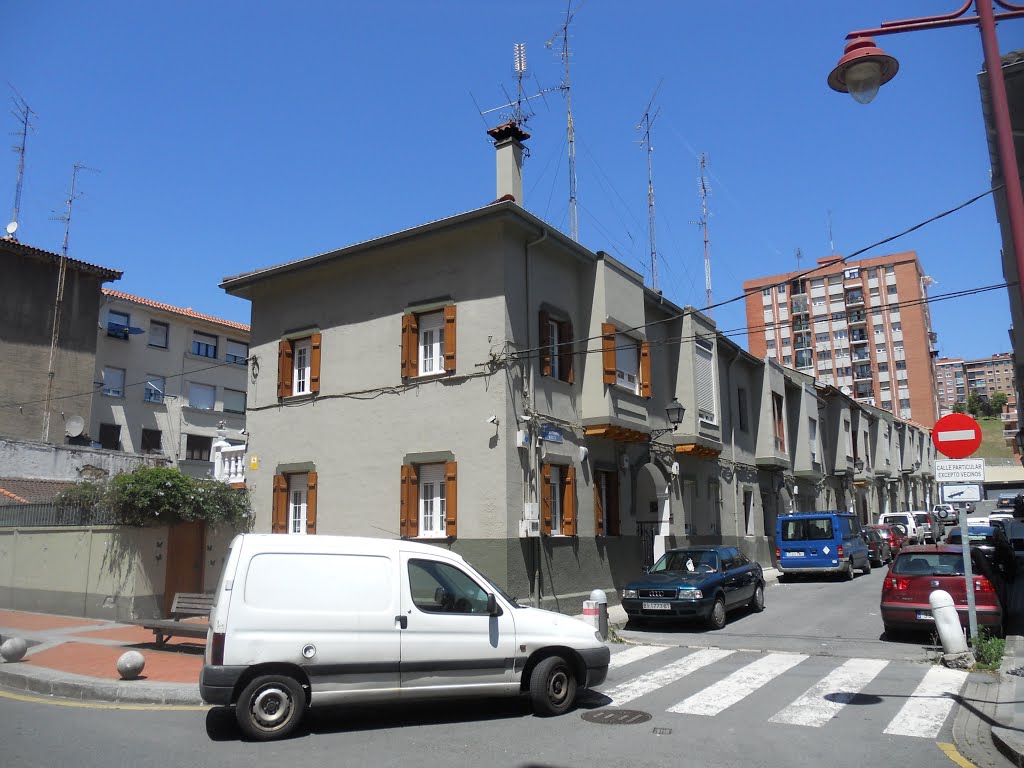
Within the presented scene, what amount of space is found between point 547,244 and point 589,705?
1099 centimetres

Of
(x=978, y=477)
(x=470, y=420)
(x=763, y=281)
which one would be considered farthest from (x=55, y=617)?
(x=763, y=281)

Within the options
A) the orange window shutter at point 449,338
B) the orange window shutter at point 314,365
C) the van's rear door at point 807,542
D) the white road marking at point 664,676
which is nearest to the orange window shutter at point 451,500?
the orange window shutter at point 449,338

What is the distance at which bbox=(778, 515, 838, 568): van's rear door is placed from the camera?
23.9m

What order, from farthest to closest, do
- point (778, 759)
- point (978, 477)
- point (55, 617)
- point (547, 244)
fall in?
1. point (547, 244)
2. point (55, 617)
3. point (978, 477)
4. point (778, 759)

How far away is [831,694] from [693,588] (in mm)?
5700

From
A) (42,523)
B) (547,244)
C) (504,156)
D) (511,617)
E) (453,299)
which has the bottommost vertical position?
(511,617)

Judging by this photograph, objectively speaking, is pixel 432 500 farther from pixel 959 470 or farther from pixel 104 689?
pixel 959 470

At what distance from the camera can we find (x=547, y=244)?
17.5 m

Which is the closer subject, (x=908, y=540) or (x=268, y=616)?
(x=268, y=616)

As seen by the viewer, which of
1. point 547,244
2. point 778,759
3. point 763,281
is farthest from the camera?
point 763,281

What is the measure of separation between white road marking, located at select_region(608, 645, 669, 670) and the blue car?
1747mm

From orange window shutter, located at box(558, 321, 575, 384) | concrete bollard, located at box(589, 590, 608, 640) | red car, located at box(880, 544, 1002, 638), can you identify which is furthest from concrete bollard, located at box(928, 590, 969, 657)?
orange window shutter, located at box(558, 321, 575, 384)

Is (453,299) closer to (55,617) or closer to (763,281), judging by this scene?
(55,617)

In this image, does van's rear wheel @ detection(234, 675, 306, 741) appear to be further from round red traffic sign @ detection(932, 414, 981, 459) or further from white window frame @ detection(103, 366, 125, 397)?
white window frame @ detection(103, 366, 125, 397)
